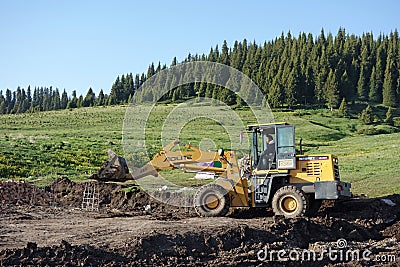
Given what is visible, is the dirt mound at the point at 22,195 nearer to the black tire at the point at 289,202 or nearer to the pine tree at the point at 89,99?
the black tire at the point at 289,202

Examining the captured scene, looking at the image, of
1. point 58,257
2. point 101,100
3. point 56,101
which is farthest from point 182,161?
point 56,101

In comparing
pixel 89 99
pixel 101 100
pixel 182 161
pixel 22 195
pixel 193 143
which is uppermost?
pixel 89 99

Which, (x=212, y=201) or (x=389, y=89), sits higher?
(x=389, y=89)

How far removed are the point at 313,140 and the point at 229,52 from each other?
90.2m

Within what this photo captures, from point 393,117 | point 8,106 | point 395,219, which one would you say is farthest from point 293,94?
point 8,106

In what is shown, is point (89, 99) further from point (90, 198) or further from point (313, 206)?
point (313, 206)

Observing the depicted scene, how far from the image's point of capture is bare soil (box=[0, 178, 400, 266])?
29.9 ft

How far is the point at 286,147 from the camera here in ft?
48.6

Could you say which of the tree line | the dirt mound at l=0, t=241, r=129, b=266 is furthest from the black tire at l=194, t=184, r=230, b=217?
the tree line

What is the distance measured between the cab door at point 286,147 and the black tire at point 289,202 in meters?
0.67

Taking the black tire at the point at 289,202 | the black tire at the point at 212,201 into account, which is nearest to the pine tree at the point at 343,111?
the black tire at the point at 289,202

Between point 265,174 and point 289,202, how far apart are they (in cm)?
110

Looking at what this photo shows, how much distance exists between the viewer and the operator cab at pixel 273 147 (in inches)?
581

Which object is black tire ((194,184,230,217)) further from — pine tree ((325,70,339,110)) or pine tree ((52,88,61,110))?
pine tree ((52,88,61,110))
